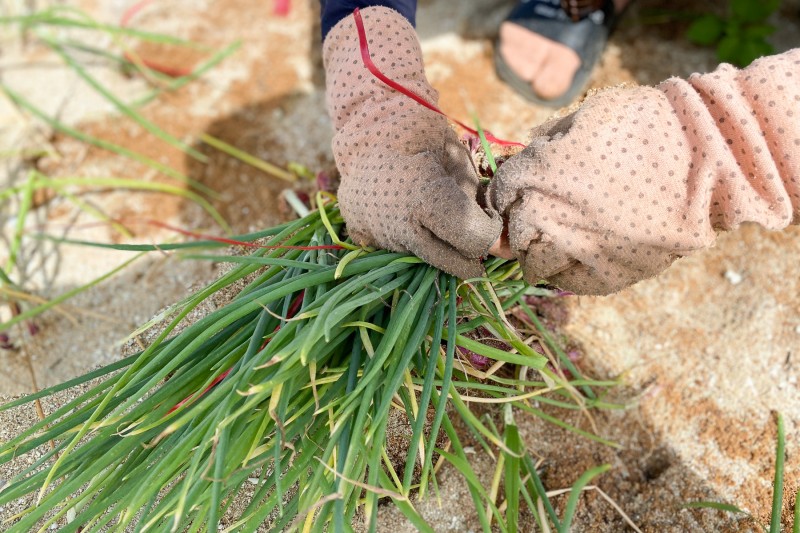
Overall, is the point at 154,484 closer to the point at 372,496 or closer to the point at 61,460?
the point at 61,460

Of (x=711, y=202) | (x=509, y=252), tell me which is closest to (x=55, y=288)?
(x=509, y=252)

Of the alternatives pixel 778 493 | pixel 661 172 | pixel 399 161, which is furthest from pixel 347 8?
pixel 778 493

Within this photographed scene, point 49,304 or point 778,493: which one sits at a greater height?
point 49,304

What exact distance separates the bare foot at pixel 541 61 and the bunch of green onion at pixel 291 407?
2.55 feet

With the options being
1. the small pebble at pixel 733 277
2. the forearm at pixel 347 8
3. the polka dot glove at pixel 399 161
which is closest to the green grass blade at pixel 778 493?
the small pebble at pixel 733 277

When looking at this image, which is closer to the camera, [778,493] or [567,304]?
[778,493]

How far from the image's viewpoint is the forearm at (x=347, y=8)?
116cm

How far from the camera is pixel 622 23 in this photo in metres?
1.82

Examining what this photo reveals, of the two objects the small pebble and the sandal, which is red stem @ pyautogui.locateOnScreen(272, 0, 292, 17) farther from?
the small pebble

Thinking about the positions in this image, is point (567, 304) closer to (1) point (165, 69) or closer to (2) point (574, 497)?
(2) point (574, 497)

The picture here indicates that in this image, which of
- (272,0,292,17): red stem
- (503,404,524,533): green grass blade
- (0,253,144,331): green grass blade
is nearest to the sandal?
(272,0,292,17): red stem

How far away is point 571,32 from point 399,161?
3.16 feet

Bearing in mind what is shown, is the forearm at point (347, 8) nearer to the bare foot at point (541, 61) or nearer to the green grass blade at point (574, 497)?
the bare foot at point (541, 61)

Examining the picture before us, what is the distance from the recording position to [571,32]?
5.46ft
